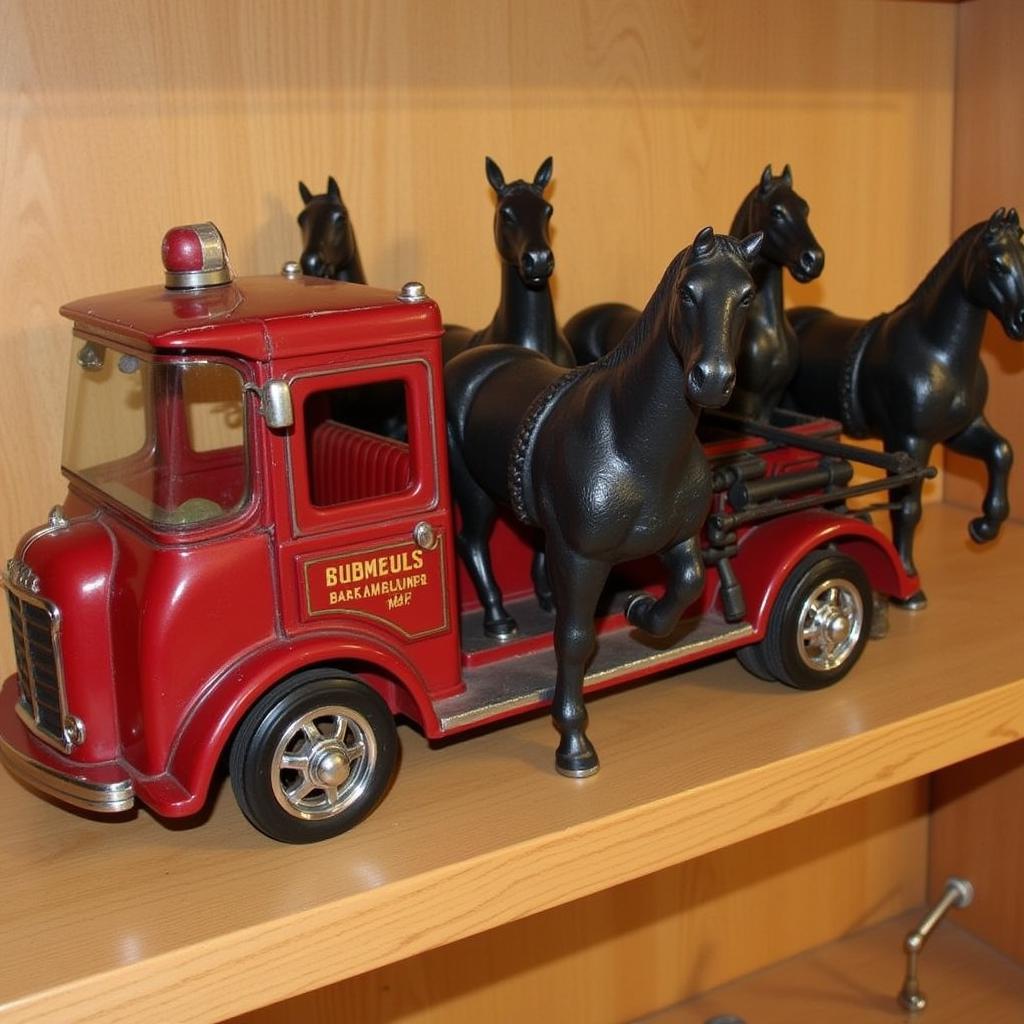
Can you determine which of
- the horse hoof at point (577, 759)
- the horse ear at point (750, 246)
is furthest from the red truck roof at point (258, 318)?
the horse hoof at point (577, 759)

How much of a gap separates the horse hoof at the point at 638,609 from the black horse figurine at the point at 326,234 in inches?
15.2

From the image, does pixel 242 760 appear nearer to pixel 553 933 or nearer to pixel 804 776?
pixel 804 776

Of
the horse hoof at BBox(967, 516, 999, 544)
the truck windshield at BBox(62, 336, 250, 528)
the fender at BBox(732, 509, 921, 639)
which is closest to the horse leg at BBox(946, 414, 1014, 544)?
the horse hoof at BBox(967, 516, 999, 544)

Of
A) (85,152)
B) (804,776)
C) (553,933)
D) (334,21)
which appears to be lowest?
(553,933)

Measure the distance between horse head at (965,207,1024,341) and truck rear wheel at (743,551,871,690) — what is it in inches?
10.2

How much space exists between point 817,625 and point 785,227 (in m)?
0.36

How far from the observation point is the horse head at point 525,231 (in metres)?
1.12

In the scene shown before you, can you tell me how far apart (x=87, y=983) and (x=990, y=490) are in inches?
36.3

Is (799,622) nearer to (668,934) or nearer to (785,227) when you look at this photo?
(785,227)

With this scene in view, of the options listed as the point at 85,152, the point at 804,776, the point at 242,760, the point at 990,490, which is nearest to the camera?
the point at 242,760

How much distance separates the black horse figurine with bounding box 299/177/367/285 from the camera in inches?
46.1

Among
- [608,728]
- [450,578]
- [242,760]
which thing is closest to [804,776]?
[608,728]

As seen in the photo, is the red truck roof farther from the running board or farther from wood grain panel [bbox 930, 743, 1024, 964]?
wood grain panel [bbox 930, 743, 1024, 964]

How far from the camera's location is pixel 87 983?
78cm
